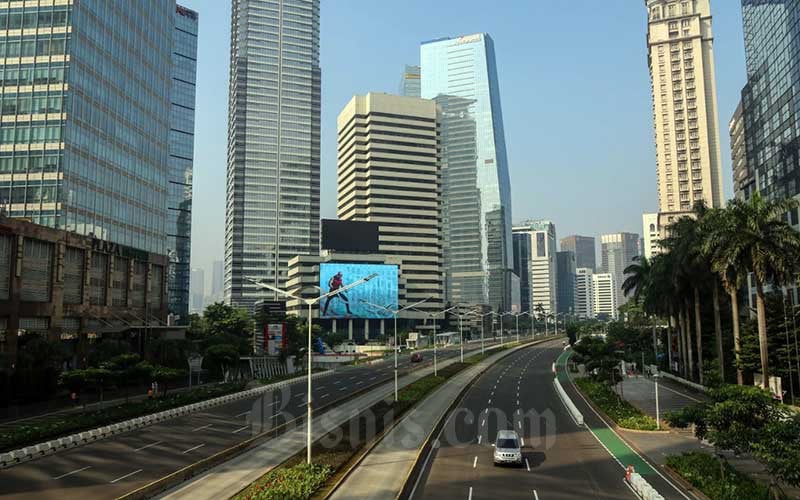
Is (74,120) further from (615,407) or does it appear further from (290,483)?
(615,407)

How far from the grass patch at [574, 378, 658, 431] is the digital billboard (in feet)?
372

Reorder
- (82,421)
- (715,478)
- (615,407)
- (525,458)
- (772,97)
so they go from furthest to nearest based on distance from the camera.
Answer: (772,97)
(615,407)
(82,421)
(525,458)
(715,478)

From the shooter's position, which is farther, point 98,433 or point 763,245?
point 763,245

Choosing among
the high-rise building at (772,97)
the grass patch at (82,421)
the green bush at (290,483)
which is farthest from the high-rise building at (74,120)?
the high-rise building at (772,97)

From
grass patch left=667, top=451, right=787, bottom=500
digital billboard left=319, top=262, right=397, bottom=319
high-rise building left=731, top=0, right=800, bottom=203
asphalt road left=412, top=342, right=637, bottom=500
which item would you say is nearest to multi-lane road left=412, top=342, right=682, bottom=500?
asphalt road left=412, top=342, right=637, bottom=500

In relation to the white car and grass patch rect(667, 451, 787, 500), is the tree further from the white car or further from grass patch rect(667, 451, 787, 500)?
the white car

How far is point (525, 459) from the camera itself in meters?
36.1

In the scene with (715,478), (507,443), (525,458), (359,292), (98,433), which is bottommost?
(525,458)

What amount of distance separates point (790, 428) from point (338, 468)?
2077 cm

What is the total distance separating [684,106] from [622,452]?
174 meters

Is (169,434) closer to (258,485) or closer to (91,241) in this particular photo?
(258,485)

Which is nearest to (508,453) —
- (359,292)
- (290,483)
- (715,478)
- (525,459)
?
(525,459)

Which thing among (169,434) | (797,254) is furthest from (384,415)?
(797,254)

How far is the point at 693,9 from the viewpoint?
190750 millimetres
